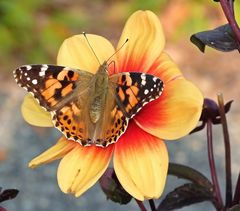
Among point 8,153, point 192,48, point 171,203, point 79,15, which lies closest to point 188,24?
point 192,48

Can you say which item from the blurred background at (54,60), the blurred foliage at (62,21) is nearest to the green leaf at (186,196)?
the blurred background at (54,60)

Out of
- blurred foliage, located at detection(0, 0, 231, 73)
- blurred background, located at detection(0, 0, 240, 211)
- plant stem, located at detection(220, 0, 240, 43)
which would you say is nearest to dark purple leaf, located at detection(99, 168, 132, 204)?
plant stem, located at detection(220, 0, 240, 43)

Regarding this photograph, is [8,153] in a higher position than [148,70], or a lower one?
lower

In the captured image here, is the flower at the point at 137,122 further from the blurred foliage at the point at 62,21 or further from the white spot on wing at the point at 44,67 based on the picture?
the blurred foliage at the point at 62,21

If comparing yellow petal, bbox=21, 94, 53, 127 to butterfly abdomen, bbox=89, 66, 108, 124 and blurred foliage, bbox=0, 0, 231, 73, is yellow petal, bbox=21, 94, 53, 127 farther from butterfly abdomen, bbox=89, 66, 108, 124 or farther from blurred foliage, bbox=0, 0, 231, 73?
blurred foliage, bbox=0, 0, 231, 73

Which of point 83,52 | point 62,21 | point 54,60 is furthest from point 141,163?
point 62,21

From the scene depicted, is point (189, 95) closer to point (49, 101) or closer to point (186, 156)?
point (49, 101)

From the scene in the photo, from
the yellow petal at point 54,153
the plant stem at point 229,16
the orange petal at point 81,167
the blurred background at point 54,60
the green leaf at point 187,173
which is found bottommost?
the blurred background at point 54,60
